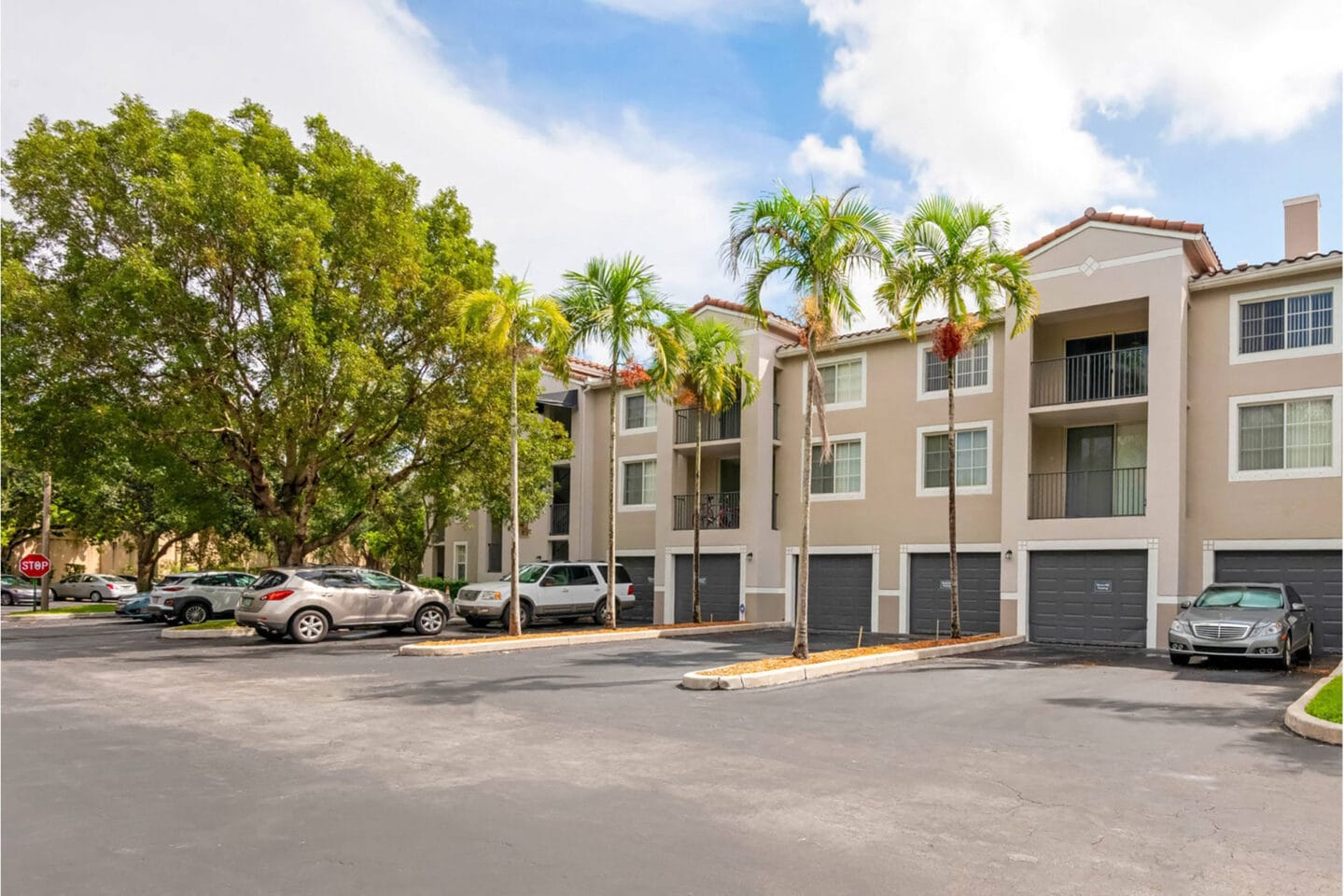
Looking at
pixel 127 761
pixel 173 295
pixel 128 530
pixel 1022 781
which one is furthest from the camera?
pixel 128 530

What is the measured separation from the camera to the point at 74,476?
71.9 ft

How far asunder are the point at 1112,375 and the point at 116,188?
2116 cm

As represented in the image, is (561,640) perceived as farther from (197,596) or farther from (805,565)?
(197,596)

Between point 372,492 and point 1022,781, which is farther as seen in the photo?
point 372,492

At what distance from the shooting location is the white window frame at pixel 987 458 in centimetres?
2389

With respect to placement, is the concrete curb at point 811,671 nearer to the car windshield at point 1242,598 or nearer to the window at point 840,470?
the car windshield at point 1242,598

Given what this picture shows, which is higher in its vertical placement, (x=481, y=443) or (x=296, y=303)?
(x=296, y=303)

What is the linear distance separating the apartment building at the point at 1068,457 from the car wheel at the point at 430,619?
8.04m

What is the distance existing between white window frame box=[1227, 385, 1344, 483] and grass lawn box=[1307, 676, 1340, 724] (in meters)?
8.35

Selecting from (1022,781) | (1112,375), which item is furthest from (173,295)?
(1112,375)

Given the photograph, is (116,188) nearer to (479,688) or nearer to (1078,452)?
(479,688)

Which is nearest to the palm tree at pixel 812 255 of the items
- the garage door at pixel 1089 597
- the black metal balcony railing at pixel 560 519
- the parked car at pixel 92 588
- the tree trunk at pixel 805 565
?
the tree trunk at pixel 805 565

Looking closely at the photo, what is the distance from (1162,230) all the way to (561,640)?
1485 centimetres

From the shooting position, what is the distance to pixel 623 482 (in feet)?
106
